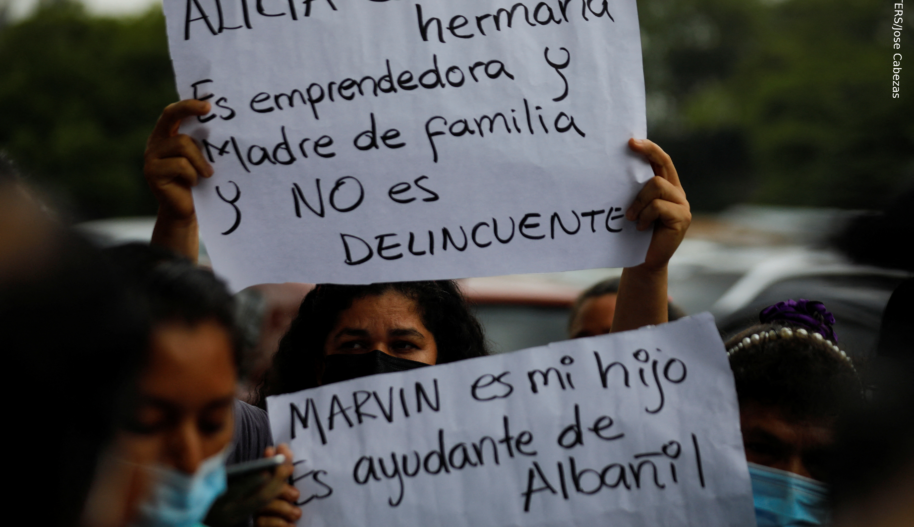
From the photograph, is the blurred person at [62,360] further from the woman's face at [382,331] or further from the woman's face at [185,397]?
the woman's face at [382,331]

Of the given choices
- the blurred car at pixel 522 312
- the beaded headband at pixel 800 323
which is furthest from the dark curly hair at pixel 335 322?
the blurred car at pixel 522 312

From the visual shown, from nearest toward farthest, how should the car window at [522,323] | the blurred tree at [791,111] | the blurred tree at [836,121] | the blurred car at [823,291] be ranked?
the blurred car at [823,291] < the car window at [522,323] < the blurred tree at [836,121] < the blurred tree at [791,111]

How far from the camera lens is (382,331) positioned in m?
2.12

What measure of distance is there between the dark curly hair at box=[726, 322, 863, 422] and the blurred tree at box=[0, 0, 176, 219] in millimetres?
17821

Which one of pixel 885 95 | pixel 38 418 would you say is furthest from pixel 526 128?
pixel 885 95

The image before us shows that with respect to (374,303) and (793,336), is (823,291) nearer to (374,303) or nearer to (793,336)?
(793,336)

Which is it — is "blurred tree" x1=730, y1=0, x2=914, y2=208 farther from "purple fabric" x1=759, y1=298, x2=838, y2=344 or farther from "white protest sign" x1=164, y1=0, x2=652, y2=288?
"white protest sign" x1=164, y1=0, x2=652, y2=288

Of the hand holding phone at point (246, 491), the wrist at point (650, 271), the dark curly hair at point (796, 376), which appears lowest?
the dark curly hair at point (796, 376)

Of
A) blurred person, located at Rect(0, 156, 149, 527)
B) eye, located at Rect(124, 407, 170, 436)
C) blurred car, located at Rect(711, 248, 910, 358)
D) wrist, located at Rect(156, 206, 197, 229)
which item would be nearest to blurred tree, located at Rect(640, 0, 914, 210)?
blurred car, located at Rect(711, 248, 910, 358)

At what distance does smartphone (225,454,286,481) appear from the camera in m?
1.53

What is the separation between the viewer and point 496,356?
5.62 ft

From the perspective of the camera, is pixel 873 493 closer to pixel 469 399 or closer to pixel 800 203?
pixel 469 399

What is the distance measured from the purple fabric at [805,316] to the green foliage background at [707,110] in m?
9.63

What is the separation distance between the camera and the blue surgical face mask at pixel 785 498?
1.76 metres
